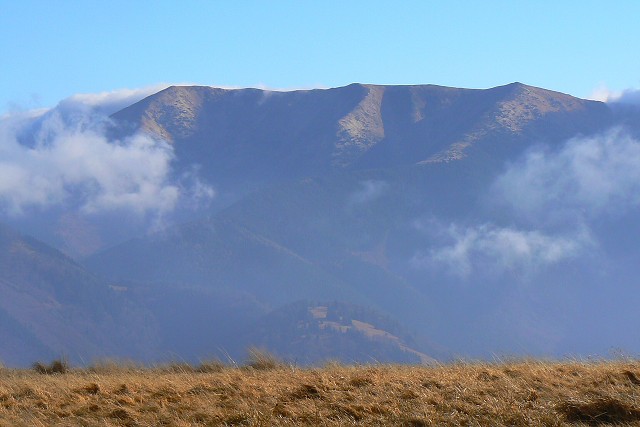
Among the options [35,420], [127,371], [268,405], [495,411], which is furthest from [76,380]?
[495,411]

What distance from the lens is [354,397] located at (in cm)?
1234

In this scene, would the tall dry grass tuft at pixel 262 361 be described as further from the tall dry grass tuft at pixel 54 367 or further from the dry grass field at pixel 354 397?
the tall dry grass tuft at pixel 54 367

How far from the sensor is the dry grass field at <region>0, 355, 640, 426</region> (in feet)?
36.7

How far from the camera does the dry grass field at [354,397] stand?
36.7 ft

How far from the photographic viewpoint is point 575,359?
51.4 feet

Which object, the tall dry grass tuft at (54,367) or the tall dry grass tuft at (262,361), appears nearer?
the tall dry grass tuft at (262,361)

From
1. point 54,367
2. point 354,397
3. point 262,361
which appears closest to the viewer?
point 354,397

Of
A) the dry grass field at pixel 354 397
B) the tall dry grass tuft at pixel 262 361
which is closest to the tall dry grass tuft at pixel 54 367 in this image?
the dry grass field at pixel 354 397

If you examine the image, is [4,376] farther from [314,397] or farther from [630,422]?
[630,422]

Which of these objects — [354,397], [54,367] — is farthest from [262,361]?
[354,397]

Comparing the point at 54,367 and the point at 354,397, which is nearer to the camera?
the point at 354,397

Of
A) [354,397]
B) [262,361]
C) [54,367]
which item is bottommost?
[54,367]

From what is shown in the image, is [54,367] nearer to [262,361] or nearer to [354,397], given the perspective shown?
[262,361]

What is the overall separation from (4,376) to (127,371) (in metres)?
2.38
